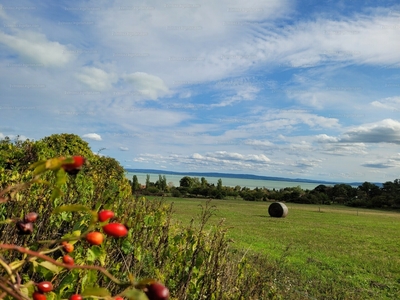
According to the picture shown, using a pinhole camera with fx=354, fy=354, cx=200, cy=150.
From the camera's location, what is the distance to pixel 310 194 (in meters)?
62.5

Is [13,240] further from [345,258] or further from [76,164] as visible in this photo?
[345,258]

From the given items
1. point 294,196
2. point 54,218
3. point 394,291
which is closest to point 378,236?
point 394,291

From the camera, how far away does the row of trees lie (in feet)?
189

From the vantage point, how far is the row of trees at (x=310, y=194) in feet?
189

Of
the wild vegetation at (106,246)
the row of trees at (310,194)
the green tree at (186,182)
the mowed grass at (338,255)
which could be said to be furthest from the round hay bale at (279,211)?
the green tree at (186,182)

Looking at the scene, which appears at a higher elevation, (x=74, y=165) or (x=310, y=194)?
(x=74, y=165)

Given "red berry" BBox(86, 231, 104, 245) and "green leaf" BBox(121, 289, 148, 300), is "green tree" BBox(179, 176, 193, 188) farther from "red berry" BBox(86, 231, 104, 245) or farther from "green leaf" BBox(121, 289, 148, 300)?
"green leaf" BBox(121, 289, 148, 300)

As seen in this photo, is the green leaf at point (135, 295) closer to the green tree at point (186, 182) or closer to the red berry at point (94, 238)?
the red berry at point (94, 238)

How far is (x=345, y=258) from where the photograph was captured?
13578 millimetres

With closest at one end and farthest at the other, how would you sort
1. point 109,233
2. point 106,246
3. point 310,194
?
point 109,233
point 106,246
point 310,194

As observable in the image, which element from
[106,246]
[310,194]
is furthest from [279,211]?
[310,194]

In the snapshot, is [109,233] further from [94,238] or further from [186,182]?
[186,182]

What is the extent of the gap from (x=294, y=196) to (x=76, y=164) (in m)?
64.2

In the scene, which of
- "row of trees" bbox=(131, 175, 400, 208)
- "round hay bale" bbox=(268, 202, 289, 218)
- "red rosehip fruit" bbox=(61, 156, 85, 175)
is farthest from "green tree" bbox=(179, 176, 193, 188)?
"red rosehip fruit" bbox=(61, 156, 85, 175)
